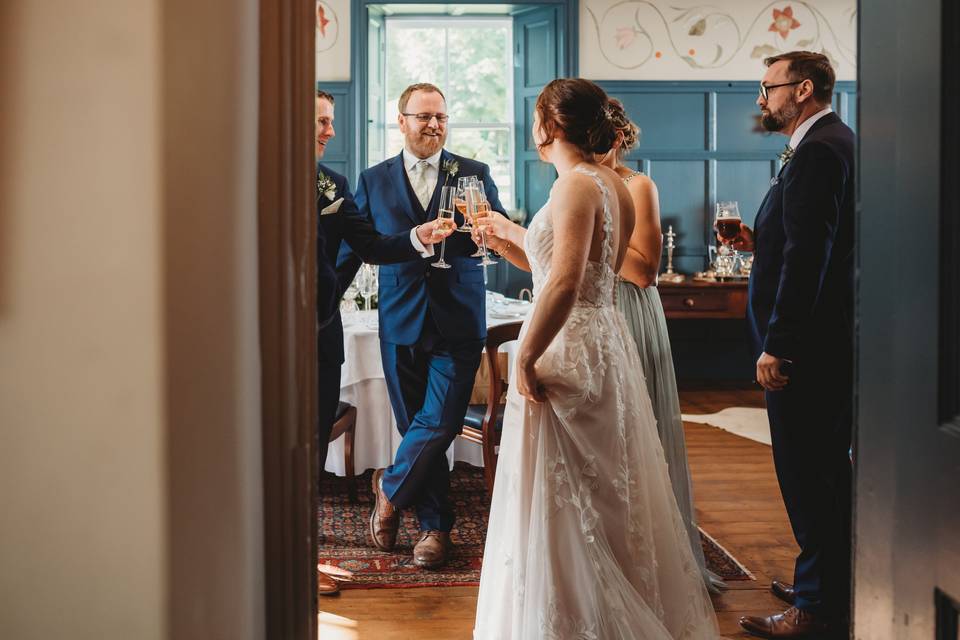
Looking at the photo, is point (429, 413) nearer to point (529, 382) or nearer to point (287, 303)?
point (529, 382)

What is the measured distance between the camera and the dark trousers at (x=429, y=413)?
117 inches

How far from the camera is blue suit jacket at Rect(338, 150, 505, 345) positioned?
9.73 ft

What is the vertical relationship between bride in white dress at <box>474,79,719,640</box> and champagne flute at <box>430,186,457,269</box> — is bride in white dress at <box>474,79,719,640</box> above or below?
below

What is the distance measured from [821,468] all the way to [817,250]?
632 mm

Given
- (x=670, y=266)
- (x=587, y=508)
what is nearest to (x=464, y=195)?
(x=587, y=508)

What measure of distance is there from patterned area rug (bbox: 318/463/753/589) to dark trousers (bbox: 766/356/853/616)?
1.69 ft

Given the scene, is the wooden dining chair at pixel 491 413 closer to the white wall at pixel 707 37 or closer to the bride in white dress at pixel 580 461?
the bride in white dress at pixel 580 461

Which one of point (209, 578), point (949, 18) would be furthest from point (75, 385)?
point (949, 18)

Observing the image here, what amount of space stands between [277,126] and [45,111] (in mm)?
279

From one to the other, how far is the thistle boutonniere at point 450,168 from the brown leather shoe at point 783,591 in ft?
6.06

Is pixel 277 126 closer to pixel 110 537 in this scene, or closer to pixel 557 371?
pixel 110 537

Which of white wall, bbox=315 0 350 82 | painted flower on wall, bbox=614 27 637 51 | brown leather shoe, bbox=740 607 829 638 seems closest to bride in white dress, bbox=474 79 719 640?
brown leather shoe, bbox=740 607 829 638

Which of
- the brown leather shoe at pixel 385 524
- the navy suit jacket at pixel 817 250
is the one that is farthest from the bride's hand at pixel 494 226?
the brown leather shoe at pixel 385 524

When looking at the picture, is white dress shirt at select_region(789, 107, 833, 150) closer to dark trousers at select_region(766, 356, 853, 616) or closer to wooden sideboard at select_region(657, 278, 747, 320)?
dark trousers at select_region(766, 356, 853, 616)
